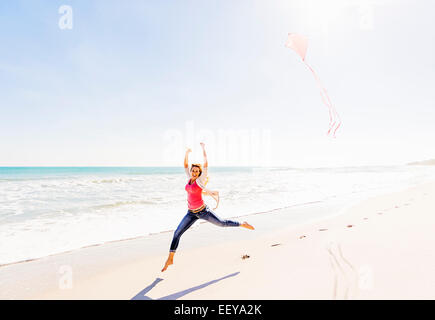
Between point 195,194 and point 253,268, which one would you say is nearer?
point 253,268

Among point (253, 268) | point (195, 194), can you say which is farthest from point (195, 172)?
point (253, 268)

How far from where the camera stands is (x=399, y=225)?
5.76m

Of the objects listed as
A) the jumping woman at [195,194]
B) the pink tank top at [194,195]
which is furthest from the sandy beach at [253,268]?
the pink tank top at [194,195]

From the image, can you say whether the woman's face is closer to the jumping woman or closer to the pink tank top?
the jumping woman

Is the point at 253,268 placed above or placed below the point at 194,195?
below

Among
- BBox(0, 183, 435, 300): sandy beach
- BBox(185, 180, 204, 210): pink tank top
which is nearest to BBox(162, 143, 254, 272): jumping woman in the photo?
BBox(185, 180, 204, 210): pink tank top

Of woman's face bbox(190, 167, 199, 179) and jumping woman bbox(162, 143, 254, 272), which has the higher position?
woman's face bbox(190, 167, 199, 179)

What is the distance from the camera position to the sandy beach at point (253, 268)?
3062mm

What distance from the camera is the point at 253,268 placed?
397cm

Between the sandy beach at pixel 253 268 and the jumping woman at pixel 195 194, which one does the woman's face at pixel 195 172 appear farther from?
the sandy beach at pixel 253 268

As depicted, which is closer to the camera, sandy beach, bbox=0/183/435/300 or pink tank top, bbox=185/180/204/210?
sandy beach, bbox=0/183/435/300

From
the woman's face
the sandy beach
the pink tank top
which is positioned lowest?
the sandy beach

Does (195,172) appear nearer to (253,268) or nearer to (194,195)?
(194,195)

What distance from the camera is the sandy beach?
306 cm
